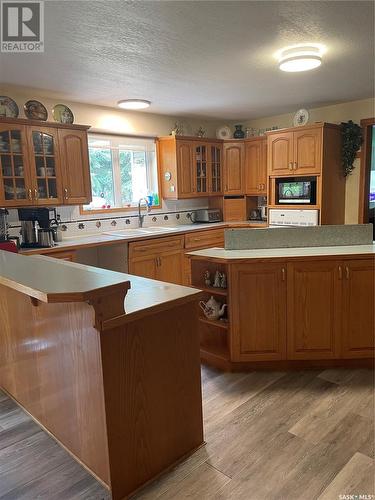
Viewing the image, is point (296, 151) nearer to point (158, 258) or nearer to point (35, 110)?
point (158, 258)

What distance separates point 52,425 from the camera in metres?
2.05

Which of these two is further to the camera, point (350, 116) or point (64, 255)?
point (350, 116)

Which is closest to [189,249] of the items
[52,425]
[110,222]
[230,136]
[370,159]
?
[110,222]

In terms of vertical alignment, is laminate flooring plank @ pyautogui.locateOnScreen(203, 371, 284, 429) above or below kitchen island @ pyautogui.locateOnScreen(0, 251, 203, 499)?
below

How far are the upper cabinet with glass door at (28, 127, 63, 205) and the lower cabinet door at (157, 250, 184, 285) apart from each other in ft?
4.48

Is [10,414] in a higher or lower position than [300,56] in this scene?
lower

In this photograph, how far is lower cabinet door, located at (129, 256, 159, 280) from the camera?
4164 millimetres

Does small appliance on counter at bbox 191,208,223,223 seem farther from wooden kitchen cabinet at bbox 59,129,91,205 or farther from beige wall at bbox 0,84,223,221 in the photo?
wooden kitchen cabinet at bbox 59,129,91,205

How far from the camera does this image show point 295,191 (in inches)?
191

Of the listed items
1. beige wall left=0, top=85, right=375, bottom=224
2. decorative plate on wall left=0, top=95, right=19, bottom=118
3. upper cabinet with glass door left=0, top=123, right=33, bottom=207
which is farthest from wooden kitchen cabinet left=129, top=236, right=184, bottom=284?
decorative plate on wall left=0, top=95, right=19, bottom=118

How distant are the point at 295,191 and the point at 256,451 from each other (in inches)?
141

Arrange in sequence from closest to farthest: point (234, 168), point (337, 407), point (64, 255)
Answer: point (337, 407) < point (64, 255) < point (234, 168)

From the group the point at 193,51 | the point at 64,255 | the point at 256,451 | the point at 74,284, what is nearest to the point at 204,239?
the point at 64,255

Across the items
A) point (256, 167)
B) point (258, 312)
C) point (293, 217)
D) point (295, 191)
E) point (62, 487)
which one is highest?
point (256, 167)
